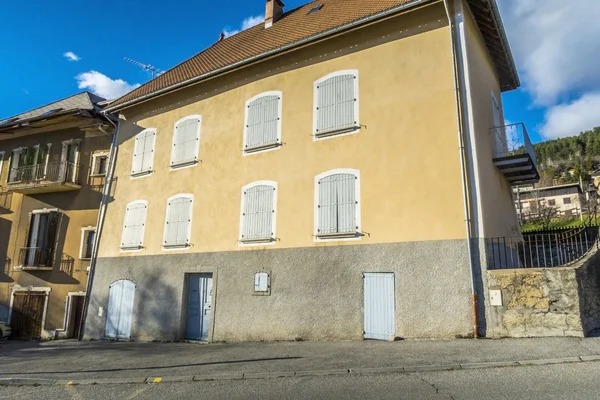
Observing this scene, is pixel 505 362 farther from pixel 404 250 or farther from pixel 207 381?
pixel 207 381

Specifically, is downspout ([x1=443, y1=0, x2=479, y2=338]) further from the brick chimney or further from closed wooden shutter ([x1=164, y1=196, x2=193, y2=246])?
closed wooden shutter ([x1=164, y1=196, x2=193, y2=246])

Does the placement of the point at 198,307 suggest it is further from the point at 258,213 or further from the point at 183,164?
the point at 183,164

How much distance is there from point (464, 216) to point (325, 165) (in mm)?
3771

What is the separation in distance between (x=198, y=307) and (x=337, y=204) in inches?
216

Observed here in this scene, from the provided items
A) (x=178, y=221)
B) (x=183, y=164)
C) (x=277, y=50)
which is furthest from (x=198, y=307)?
(x=277, y=50)

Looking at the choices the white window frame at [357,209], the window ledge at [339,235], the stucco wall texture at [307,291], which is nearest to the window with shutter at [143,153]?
the stucco wall texture at [307,291]

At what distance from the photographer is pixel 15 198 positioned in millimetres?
18562

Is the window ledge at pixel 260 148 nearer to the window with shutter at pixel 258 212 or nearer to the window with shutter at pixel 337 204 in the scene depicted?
the window with shutter at pixel 258 212

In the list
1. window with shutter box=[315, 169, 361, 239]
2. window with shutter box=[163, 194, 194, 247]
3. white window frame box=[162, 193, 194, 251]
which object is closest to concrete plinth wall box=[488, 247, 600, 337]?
window with shutter box=[315, 169, 361, 239]

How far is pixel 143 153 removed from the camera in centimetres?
1503

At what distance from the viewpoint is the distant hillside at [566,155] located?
221ft

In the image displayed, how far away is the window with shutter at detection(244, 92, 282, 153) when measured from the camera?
1209cm

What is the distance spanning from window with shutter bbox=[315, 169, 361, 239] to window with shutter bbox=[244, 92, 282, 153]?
2.15 metres

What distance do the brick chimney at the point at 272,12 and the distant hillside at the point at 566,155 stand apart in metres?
59.1
